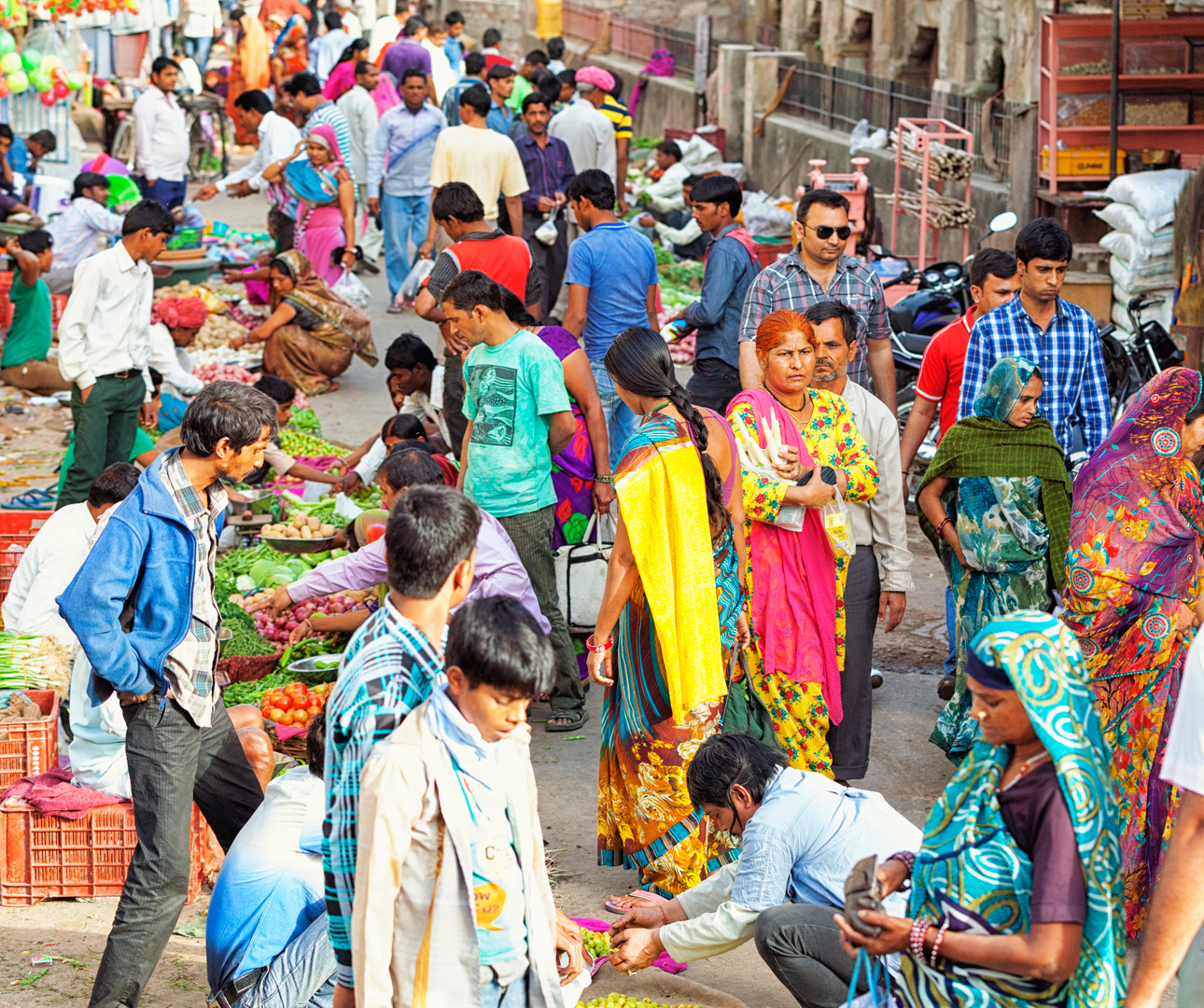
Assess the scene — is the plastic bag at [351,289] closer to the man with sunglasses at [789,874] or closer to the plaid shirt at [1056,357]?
the plaid shirt at [1056,357]

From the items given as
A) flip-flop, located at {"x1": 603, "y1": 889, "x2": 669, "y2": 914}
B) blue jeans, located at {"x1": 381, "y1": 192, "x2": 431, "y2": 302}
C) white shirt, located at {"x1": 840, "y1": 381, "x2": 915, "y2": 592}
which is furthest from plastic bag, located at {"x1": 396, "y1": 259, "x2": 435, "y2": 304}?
flip-flop, located at {"x1": 603, "y1": 889, "x2": 669, "y2": 914}

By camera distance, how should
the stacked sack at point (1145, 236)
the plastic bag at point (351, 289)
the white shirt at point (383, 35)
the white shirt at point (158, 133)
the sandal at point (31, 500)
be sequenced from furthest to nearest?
the white shirt at point (383, 35) → the white shirt at point (158, 133) → the plastic bag at point (351, 289) → the stacked sack at point (1145, 236) → the sandal at point (31, 500)

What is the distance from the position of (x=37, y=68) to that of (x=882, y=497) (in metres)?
11.7

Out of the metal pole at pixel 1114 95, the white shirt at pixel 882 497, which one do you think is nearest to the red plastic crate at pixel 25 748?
the white shirt at pixel 882 497

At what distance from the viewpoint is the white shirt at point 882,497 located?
16.4 ft

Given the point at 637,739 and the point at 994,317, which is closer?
the point at 637,739

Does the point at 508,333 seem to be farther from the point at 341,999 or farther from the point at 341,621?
the point at 341,999

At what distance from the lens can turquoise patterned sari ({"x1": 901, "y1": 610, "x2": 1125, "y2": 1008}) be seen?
250 cm

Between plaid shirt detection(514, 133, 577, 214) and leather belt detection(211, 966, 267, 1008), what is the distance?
7906 millimetres

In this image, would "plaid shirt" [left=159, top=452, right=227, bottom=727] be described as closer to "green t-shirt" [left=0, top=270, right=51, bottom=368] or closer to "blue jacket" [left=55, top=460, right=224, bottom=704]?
"blue jacket" [left=55, top=460, right=224, bottom=704]

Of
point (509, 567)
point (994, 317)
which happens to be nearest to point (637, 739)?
point (509, 567)

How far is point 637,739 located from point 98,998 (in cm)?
171

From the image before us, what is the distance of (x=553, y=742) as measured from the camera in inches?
229

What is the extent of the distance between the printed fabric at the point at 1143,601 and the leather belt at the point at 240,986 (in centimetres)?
252
